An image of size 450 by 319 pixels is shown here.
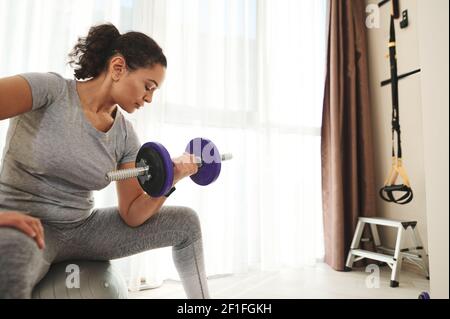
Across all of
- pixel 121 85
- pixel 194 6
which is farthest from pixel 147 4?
pixel 121 85

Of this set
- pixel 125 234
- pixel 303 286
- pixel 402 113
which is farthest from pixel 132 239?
pixel 402 113

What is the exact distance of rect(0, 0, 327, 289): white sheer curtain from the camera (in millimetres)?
1544

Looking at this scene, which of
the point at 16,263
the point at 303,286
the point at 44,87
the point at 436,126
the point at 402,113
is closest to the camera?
the point at 16,263

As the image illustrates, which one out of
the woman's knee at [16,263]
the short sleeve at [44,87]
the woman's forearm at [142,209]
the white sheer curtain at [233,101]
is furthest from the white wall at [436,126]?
the white sheer curtain at [233,101]

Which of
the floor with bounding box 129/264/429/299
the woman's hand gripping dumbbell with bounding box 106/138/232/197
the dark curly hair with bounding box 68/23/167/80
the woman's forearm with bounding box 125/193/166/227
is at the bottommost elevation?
the floor with bounding box 129/264/429/299

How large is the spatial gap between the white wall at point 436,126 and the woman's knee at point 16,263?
82 cm

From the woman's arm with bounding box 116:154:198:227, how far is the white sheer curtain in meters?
0.64

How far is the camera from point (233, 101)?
1933mm

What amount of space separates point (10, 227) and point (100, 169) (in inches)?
13.3

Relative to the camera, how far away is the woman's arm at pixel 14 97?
2.44 ft

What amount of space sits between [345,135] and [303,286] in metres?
1.11

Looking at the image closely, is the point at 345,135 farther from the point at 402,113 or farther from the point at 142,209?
the point at 142,209

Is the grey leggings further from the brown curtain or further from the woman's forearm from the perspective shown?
the brown curtain

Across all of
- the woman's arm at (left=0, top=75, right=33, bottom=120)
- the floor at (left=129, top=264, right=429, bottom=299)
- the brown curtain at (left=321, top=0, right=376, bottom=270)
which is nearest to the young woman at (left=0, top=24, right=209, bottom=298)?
the woman's arm at (left=0, top=75, right=33, bottom=120)
